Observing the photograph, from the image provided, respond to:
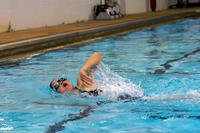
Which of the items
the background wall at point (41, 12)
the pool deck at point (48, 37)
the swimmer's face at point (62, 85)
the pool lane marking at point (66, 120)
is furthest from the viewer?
the background wall at point (41, 12)

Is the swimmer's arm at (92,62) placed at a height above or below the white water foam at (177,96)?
above

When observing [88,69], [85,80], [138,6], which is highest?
[88,69]

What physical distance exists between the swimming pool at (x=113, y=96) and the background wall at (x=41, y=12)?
3281 millimetres

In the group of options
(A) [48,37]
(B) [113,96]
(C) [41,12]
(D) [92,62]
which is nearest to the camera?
(D) [92,62]

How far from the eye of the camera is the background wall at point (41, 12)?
13509 millimetres

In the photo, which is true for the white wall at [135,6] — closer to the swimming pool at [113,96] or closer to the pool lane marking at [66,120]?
the swimming pool at [113,96]

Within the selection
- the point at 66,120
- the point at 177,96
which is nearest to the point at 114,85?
the point at 177,96

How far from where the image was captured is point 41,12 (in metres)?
15.0

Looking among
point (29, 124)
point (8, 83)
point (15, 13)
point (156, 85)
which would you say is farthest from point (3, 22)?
A: point (29, 124)

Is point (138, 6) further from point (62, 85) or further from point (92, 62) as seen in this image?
point (92, 62)

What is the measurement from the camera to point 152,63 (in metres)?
8.43

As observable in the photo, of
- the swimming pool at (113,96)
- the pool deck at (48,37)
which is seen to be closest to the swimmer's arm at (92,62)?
the swimming pool at (113,96)

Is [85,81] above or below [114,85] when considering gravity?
above

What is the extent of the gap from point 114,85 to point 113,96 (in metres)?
0.59
